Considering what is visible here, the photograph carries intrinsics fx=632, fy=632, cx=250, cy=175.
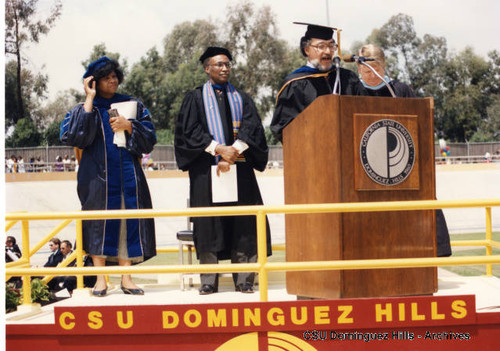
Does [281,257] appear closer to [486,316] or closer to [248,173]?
[248,173]

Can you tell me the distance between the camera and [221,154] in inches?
183

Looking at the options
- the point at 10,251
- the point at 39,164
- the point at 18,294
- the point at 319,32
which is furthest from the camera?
the point at 39,164

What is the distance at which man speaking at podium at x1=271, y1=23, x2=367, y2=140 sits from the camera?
14.5 ft

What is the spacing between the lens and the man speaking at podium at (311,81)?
4418 millimetres

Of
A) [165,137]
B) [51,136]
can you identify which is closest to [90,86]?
[165,137]

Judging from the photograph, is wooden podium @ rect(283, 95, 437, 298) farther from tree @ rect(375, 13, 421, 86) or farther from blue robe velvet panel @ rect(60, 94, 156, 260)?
tree @ rect(375, 13, 421, 86)

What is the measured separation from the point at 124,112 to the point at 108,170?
44 centimetres

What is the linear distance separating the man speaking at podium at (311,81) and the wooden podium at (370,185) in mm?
653

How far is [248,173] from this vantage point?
4855 mm

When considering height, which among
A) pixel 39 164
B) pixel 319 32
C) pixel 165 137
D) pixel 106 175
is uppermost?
pixel 165 137

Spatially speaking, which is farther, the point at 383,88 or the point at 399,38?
the point at 399,38

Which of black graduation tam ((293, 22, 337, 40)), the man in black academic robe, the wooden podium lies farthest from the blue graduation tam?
the wooden podium

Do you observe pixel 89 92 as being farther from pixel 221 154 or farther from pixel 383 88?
pixel 383 88

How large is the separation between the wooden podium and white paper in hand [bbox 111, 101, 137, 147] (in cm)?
152
